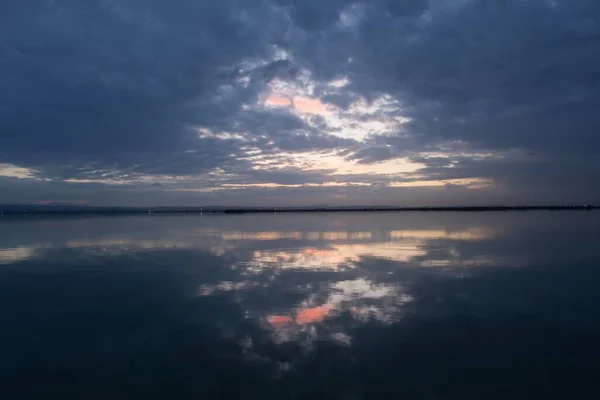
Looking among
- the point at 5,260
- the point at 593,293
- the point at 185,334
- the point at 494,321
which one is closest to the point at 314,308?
the point at 185,334

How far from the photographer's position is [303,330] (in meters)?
12.2

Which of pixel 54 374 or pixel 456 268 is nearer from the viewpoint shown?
pixel 54 374

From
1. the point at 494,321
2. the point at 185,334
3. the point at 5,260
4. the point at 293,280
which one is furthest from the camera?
the point at 5,260

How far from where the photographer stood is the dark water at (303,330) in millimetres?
8797

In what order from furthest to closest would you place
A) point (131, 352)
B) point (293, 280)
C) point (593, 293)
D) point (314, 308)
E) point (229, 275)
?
point (229, 275) < point (293, 280) < point (593, 293) < point (314, 308) < point (131, 352)

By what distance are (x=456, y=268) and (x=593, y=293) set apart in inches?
269

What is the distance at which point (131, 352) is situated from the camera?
10711 millimetres

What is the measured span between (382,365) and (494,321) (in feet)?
17.1

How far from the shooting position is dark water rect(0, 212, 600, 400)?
28.9 ft

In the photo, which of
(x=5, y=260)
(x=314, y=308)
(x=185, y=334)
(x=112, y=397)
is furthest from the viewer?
(x=5, y=260)

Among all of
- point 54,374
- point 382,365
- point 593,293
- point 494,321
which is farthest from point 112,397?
point 593,293

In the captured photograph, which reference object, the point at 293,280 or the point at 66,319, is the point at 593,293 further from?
the point at 66,319

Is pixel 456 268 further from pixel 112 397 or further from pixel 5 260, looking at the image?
pixel 5 260

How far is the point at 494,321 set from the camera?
512 inches
